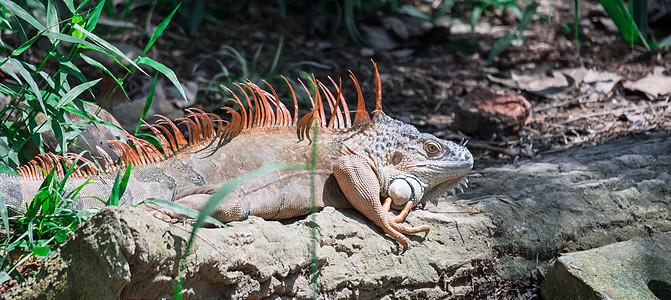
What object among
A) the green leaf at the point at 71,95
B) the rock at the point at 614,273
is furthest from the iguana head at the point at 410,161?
the green leaf at the point at 71,95

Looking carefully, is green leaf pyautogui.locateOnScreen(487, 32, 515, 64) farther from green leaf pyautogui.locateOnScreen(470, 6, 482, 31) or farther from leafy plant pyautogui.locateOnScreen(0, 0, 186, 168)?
leafy plant pyautogui.locateOnScreen(0, 0, 186, 168)

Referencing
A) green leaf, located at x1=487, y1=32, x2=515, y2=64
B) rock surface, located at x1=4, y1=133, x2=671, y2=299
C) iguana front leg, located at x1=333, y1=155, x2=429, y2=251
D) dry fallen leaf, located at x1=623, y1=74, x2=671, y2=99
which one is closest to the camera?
rock surface, located at x1=4, y1=133, x2=671, y2=299

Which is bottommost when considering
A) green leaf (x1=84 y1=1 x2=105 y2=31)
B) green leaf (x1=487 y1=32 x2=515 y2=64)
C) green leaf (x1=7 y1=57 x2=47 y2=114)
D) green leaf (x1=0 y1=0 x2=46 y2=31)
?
green leaf (x1=487 y1=32 x2=515 y2=64)

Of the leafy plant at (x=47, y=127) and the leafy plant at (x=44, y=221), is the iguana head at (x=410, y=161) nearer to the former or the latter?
the leafy plant at (x=47, y=127)

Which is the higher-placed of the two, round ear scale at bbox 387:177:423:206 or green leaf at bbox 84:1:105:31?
green leaf at bbox 84:1:105:31

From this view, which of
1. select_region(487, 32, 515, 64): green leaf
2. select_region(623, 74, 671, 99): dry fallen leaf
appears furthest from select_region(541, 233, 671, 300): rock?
select_region(487, 32, 515, 64): green leaf

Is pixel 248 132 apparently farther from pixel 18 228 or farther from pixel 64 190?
pixel 18 228

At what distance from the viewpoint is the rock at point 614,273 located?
3.84 metres

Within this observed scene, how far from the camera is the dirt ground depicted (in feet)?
23.5

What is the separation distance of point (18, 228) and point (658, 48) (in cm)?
830

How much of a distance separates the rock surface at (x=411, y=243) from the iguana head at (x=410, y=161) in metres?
0.21

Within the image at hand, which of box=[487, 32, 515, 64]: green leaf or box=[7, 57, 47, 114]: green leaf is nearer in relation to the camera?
box=[7, 57, 47, 114]: green leaf

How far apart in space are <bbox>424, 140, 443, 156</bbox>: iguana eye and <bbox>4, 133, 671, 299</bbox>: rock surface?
0.41 meters

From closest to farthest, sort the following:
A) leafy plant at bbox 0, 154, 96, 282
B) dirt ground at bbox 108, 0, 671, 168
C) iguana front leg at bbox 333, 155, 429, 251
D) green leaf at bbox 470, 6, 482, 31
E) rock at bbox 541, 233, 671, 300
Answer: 1. leafy plant at bbox 0, 154, 96, 282
2. rock at bbox 541, 233, 671, 300
3. iguana front leg at bbox 333, 155, 429, 251
4. dirt ground at bbox 108, 0, 671, 168
5. green leaf at bbox 470, 6, 482, 31
